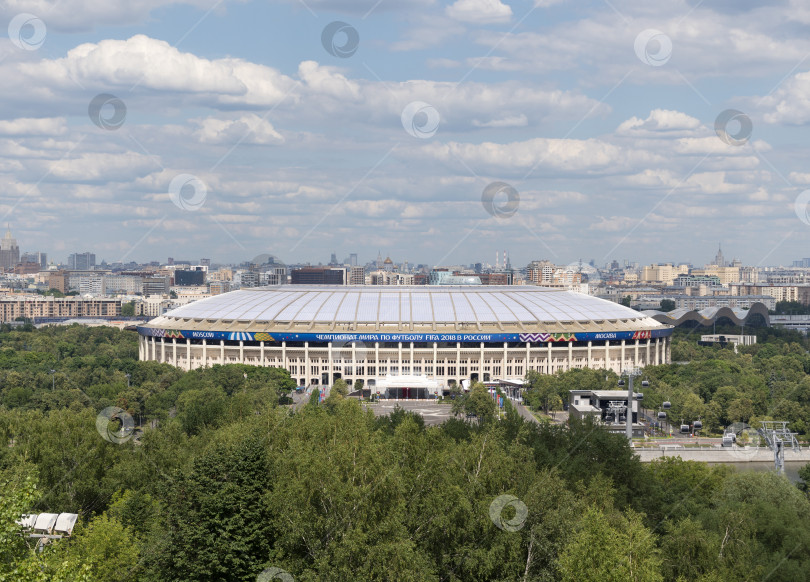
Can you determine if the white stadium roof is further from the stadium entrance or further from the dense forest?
the dense forest

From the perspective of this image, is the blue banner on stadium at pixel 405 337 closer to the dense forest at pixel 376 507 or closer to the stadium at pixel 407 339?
the stadium at pixel 407 339

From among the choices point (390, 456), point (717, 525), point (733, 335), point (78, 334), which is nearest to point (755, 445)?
point (717, 525)

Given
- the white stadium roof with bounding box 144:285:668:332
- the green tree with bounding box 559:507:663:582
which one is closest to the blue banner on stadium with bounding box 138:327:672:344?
the white stadium roof with bounding box 144:285:668:332

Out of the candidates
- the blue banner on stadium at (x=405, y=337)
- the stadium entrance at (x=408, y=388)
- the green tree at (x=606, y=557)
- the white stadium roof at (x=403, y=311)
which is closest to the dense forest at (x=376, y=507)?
the green tree at (x=606, y=557)

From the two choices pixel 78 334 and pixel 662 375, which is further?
pixel 78 334

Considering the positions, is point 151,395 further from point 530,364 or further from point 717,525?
point 717,525

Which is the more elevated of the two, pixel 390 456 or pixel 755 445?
pixel 390 456

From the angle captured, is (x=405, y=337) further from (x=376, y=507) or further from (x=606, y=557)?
(x=606, y=557)
